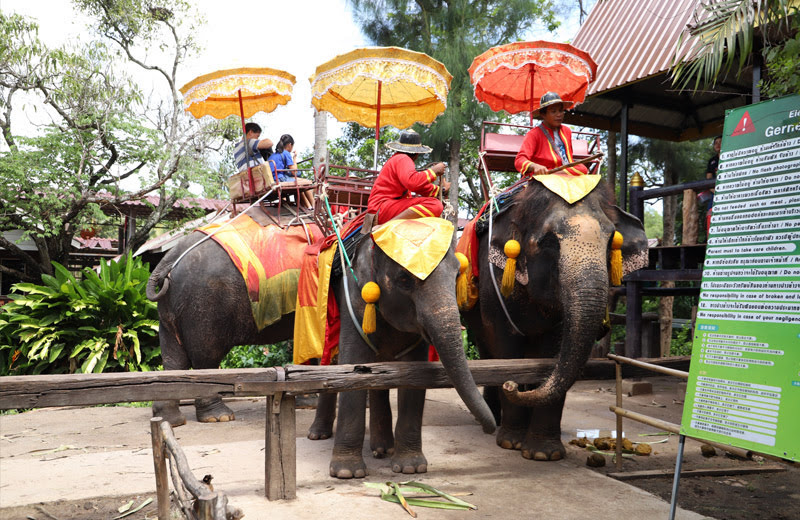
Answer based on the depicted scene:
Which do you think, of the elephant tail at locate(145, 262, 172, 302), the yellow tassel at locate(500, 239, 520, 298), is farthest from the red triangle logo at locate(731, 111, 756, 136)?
the elephant tail at locate(145, 262, 172, 302)

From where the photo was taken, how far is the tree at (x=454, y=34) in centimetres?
1365

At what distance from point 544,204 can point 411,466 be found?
2.20 m

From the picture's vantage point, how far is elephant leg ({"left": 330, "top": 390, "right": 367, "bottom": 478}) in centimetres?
472

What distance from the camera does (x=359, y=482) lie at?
4609 millimetres

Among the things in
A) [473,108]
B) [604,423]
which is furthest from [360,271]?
[473,108]

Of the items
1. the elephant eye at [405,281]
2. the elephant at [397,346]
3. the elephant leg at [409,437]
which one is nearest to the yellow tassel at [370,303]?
the elephant at [397,346]

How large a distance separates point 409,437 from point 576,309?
1.60 metres

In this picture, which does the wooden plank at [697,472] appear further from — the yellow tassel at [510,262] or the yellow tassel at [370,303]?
the yellow tassel at [370,303]

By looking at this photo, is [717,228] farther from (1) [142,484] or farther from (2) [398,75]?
(1) [142,484]

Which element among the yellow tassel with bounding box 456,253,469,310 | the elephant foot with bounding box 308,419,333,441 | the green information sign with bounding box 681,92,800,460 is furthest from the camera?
the elephant foot with bounding box 308,419,333,441

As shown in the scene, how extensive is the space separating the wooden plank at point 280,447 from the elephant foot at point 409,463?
3.11 feet

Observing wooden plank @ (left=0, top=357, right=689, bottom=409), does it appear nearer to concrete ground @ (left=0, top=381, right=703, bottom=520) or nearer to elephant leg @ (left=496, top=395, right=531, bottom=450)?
concrete ground @ (left=0, top=381, right=703, bottom=520)

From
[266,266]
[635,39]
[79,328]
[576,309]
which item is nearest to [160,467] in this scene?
[576,309]

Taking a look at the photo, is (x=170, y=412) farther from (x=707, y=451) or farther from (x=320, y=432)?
(x=707, y=451)
